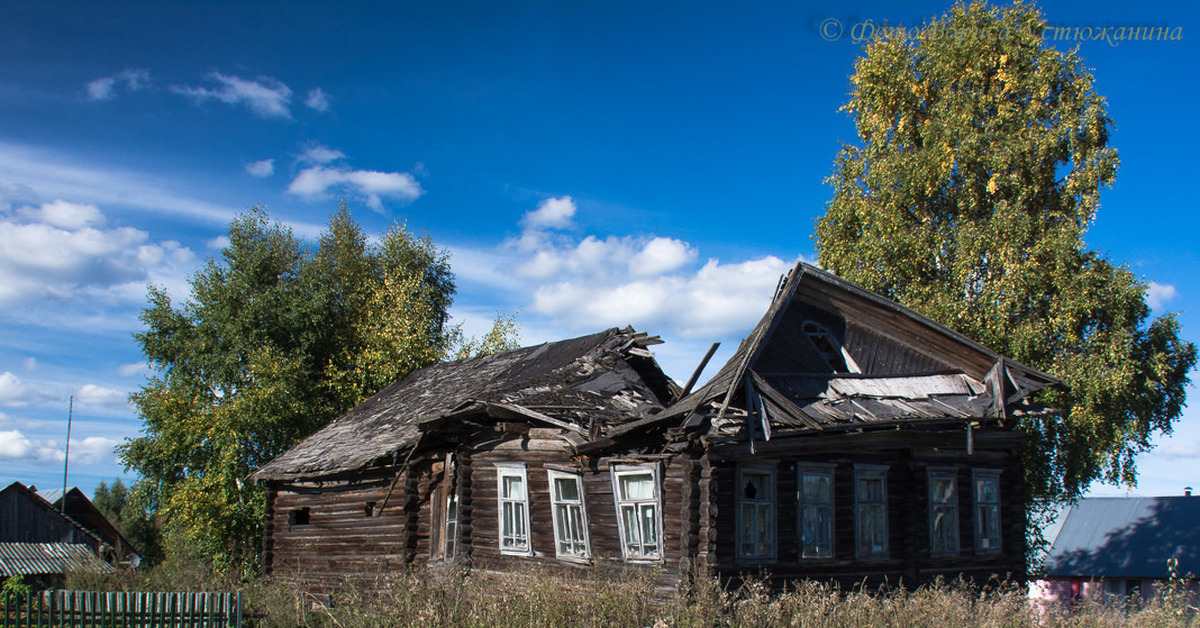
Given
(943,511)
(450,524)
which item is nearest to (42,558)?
(450,524)

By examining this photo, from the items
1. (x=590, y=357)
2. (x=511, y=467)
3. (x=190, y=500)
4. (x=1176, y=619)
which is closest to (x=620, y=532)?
(x=511, y=467)

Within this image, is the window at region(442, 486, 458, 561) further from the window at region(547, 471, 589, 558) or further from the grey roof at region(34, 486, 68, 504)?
the grey roof at region(34, 486, 68, 504)

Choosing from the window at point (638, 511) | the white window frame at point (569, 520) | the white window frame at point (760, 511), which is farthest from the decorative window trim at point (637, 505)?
the white window frame at point (760, 511)

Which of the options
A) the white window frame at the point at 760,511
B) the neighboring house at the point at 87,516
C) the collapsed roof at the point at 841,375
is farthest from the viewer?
the neighboring house at the point at 87,516

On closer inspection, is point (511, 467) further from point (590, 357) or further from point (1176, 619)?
point (1176, 619)

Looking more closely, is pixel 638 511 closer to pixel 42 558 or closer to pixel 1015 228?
pixel 1015 228

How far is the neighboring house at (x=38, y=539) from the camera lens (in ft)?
103

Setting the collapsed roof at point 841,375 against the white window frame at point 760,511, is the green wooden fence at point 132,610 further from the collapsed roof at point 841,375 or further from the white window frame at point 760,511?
the white window frame at point 760,511

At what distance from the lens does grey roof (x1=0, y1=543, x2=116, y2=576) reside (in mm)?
30500

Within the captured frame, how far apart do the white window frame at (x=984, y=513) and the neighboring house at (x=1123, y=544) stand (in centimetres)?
2313

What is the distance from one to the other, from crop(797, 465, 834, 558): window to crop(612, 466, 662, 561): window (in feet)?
7.32

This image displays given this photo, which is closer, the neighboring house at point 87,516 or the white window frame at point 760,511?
the white window frame at point 760,511

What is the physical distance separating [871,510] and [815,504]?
136 centimetres

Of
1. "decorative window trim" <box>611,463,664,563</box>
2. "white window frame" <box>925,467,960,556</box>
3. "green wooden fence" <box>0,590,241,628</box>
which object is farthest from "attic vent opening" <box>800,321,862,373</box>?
"green wooden fence" <box>0,590,241,628</box>
